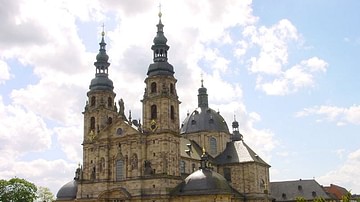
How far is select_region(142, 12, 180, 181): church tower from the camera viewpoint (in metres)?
60.7

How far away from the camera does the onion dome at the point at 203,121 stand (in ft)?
266

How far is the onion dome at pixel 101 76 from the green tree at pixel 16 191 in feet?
61.6

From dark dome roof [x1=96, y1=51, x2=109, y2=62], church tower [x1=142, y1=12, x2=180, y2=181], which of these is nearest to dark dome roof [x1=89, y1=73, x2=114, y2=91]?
dark dome roof [x1=96, y1=51, x2=109, y2=62]

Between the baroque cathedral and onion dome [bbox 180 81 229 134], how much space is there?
4627 millimetres

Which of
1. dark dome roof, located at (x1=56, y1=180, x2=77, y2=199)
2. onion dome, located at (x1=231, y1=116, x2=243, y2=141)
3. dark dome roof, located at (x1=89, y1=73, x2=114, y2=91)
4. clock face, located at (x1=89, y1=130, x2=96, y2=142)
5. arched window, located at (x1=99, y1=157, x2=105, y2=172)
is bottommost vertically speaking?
dark dome roof, located at (x1=56, y1=180, x2=77, y2=199)

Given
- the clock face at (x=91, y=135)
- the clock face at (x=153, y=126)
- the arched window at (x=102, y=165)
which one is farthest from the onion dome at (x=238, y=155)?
the clock face at (x=91, y=135)

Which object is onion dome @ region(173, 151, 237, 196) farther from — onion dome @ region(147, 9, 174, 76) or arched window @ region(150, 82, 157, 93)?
onion dome @ region(147, 9, 174, 76)

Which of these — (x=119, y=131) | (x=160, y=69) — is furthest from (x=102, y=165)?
(x=160, y=69)

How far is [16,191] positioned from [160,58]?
30797mm

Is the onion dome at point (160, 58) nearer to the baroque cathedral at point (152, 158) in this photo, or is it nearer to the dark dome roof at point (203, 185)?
the baroque cathedral at point (152, 158)

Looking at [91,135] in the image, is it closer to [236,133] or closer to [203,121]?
[203,121]

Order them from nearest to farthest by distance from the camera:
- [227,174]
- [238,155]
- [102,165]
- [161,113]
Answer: [161,113]
[102,165]
[227,174]
[238,155]

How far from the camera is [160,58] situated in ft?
214

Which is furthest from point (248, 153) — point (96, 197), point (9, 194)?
point (9, 194)
